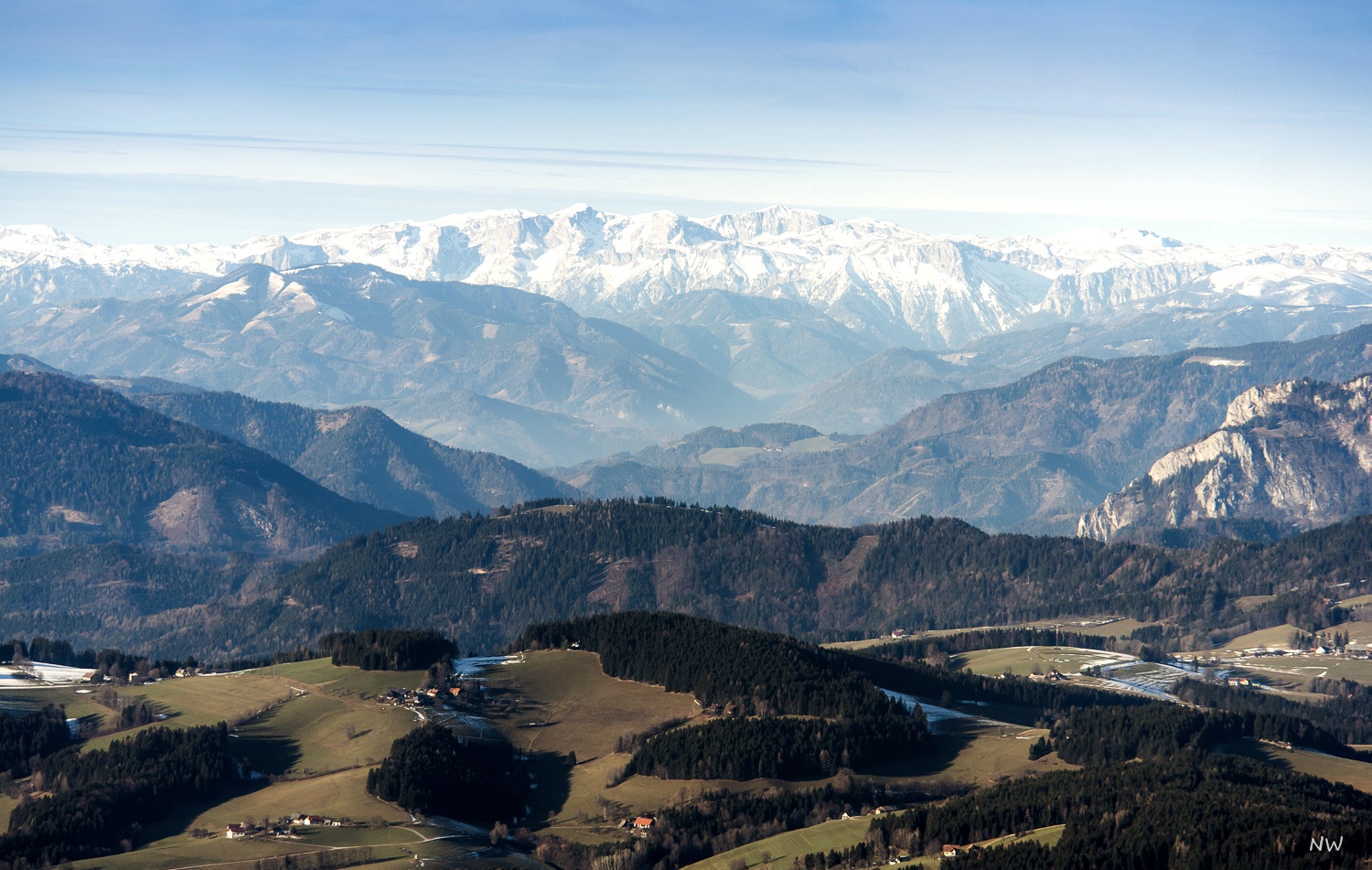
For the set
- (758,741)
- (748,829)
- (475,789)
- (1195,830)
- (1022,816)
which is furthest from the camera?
(758,741)

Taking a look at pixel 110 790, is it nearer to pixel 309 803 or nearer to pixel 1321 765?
pixel 309 803

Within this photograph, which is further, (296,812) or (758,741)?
(758,741)

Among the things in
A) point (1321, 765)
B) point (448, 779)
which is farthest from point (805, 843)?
point (1321, 765)

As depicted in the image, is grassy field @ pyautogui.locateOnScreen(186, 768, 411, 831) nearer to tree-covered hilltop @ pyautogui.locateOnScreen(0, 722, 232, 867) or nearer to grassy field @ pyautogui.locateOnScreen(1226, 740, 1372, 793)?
tree-covered hilltop @ pyautogui.locateOnScreen(0, 722, 232, 867)

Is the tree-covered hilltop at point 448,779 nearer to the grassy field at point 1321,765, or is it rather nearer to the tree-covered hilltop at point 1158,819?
the tree-covered hilltop at point 1158,819

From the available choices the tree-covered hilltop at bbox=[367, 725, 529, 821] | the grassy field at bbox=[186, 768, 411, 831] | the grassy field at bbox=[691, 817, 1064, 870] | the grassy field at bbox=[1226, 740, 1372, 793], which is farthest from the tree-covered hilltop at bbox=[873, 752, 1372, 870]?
the grassy field at bbox=[186, 768, 411, 831]

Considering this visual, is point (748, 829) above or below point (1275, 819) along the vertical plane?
below

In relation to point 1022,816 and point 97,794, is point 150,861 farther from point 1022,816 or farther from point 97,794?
point 1022,816

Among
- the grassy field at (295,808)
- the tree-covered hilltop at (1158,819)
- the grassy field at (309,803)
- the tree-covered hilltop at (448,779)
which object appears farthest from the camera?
the tree-covered hilltop at (448,779)

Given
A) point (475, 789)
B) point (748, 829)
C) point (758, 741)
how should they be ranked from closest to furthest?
point (748, 829) → point (475, 789) → point (758, 741)

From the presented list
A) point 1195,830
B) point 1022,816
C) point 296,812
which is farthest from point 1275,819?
point 296,812

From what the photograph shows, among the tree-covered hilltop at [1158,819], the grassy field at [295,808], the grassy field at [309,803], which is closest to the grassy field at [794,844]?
the tree-covered hilltop at [1158,819]
